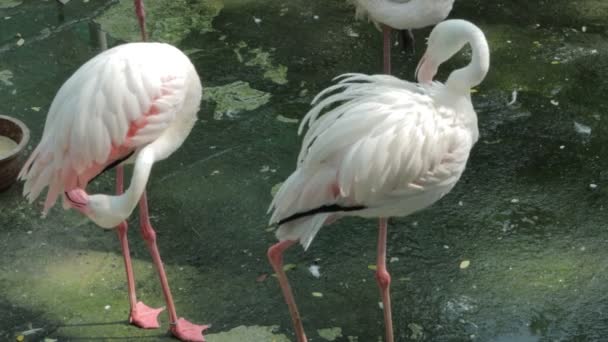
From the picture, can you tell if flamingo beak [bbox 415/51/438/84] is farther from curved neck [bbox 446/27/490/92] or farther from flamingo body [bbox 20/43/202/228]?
flamingo body [bbox 20/43/202/228]

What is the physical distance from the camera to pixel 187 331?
13.1 feet

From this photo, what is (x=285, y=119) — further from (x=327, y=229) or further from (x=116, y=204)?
(x=116, y=204)

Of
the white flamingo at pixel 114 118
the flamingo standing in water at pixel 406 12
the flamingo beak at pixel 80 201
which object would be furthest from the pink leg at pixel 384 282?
the flamingo standing in water at pixel 406 12

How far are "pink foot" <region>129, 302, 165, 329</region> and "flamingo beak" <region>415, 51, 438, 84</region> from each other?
5.43 ft

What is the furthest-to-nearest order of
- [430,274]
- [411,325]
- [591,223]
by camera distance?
[591,223] < [430,274] < [411,325]

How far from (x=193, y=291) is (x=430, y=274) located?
1.17 meters

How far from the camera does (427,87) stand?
12.0 ft

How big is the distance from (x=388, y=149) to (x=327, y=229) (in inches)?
52.1

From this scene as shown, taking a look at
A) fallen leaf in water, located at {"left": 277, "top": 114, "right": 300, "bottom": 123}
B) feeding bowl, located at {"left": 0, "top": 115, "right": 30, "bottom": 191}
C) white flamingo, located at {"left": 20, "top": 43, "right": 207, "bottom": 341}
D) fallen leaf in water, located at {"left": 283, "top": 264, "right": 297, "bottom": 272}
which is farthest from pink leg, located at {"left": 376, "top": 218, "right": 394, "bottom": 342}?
feeding bowl, located at {"left": 0, "top": 115, "right": 30, "bottom": 191}

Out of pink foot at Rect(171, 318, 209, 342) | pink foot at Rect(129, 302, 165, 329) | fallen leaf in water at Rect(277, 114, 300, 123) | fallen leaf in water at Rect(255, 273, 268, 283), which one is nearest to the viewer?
pink foot at Rect(171, 318, 209, 342)

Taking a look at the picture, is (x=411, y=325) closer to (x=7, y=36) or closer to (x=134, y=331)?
(x=134, y=331)

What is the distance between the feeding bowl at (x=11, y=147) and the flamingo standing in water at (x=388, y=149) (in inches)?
73.3

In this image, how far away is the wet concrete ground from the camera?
412cm

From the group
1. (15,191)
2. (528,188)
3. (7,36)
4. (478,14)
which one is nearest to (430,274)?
(528,188)
